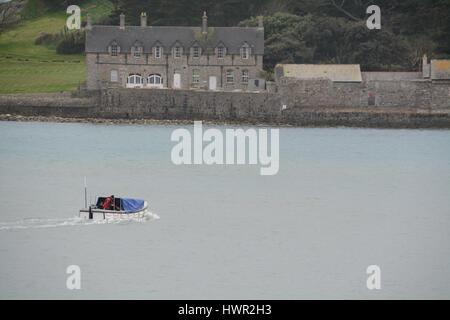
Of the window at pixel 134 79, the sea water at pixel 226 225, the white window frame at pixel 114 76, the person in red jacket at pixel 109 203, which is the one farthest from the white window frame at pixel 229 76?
the person in red jacket at pixel 109 203

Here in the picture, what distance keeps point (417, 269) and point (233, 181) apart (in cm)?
1800

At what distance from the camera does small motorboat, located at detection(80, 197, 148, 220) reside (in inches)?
1615

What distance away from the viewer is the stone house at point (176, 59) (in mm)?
79750

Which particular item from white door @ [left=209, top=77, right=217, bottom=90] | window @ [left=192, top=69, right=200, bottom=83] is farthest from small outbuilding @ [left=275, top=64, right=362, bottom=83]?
window @ [left=192, top=69, right=200, bottom=83]

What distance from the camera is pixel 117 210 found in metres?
41.4

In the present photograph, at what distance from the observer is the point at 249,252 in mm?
37812

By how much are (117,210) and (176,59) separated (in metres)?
39.5

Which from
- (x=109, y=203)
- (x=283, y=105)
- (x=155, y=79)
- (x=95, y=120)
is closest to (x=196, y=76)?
(x=155, y=79)

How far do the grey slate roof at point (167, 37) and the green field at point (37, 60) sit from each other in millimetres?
3713

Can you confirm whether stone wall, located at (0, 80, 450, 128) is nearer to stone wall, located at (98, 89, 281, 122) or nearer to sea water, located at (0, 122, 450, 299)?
stone wall, located at (98, 89, 281, 122)

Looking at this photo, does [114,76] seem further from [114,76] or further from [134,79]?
[134,79]

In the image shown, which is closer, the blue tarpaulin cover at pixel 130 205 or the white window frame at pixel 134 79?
the blue tarpaulin cover at pixel 130 205

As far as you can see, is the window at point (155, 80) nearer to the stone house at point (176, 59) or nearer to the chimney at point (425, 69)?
the stone house at point (176, 59)

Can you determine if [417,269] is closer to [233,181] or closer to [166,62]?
[233,181]
